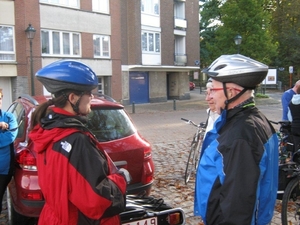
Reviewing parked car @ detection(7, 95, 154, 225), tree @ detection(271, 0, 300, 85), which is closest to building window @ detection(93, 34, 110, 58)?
parked car @ detection(7, 95, 154, 225)

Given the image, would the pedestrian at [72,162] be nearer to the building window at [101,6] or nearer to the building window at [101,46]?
the building window at [101,46]

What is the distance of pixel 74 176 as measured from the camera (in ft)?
6.15

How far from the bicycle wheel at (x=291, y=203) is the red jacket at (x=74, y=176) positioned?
235 centimetres

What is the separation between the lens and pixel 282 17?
4806 cm

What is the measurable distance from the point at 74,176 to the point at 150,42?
2789 cm

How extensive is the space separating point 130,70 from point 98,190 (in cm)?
2655

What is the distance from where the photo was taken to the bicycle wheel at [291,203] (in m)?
3.68

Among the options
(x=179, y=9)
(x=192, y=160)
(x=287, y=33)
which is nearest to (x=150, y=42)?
(x=179, y=9)

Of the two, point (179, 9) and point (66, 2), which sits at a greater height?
point (179, 9)

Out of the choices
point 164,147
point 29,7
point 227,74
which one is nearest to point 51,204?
point 227,74

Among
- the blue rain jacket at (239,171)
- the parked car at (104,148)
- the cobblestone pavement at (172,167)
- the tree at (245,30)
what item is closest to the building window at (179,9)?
the tree at (245,30)

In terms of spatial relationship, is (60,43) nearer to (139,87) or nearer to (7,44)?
(7,44)

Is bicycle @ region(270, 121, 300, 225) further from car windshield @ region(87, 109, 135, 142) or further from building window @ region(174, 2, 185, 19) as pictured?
building window @ region(174, 2, 185, 19)

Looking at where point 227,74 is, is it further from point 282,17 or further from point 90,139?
point 282,17
